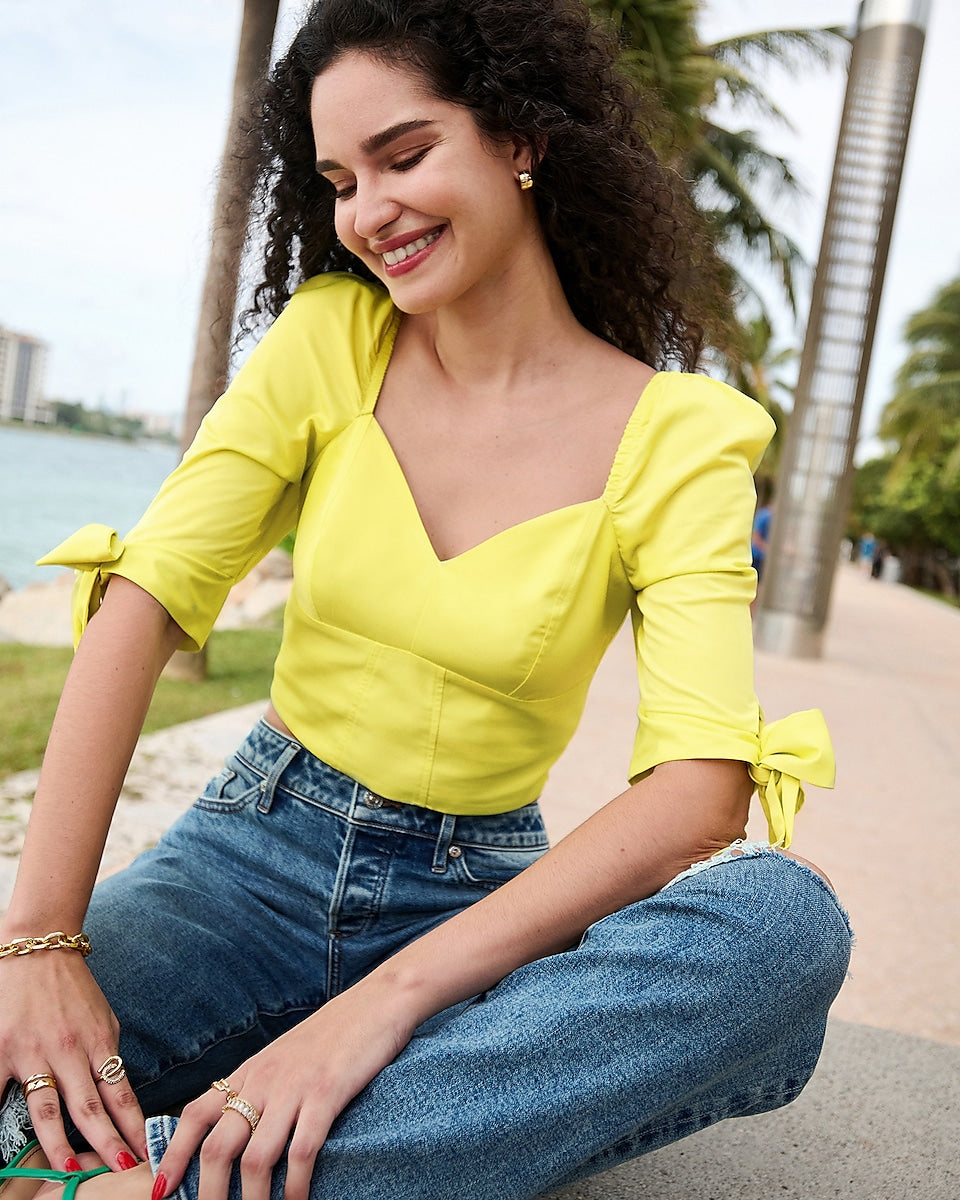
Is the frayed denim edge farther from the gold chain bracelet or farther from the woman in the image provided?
the gold chain bracelet

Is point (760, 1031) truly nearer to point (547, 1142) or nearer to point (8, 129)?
point (547, 1142)

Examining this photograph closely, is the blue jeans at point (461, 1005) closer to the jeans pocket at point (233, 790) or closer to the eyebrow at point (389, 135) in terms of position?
the jeans pocket at point (233, 790)

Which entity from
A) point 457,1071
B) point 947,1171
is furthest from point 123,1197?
point 947,1171

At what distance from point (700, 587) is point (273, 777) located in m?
0.66

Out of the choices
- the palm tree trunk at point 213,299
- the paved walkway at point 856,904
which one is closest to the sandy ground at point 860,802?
the paved walkway at point 856,904

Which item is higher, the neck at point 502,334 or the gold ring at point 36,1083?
the neck at point 502,334

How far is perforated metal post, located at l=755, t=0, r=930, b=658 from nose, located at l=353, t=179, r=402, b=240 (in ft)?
27.8

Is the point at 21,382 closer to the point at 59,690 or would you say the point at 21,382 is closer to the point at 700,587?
the point at 59,690

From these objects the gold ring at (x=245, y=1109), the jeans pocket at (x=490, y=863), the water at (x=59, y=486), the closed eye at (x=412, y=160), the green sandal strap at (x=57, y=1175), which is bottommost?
the water at (x=59, y=486)

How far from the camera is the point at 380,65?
1582 mm

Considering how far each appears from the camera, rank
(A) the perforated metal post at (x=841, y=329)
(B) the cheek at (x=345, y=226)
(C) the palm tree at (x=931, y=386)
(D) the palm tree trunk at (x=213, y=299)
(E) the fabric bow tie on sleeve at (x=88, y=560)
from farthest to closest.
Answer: (C) the palm tree at (x=931, y=386) → (A) the perforated metal post at (x=841, y=329) → (D) the palm tree trunk at (x=213, y=299) → (B) the cheek at (x=345, y=226) → (E) the fabric bow tie on sleeve at (x=88, y=560)

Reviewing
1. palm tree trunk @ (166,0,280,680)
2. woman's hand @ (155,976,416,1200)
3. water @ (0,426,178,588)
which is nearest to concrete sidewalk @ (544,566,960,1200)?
woman's hand @ (155,976,416,1200)

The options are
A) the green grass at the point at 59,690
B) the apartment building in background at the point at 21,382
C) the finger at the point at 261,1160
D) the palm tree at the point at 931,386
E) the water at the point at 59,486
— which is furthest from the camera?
the apartment building in background at the point at 21,382

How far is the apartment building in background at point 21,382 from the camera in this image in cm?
3195
